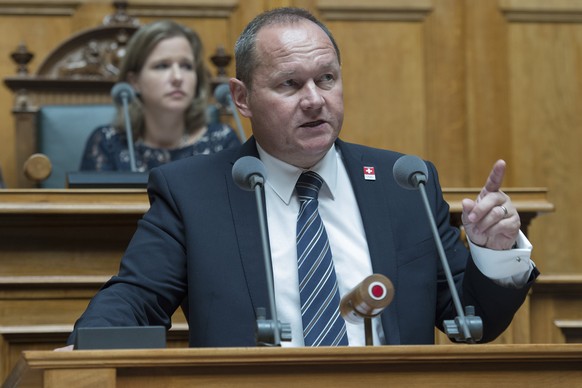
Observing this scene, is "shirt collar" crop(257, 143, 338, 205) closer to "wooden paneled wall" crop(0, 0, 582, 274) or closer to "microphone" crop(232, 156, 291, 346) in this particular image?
"microphone" crop(232, 156, 291, 346)

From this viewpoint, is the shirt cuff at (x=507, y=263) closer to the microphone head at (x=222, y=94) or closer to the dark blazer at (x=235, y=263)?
the dark blazer at (x=235, y=263)

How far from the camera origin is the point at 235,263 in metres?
2.16

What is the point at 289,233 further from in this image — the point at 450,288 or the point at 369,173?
the point at 450,288

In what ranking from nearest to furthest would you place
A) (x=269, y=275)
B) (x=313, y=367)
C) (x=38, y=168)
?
(x=313, y=367) < (x=269, y=275) < (x=38, y=168)

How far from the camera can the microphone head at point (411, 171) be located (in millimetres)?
1946

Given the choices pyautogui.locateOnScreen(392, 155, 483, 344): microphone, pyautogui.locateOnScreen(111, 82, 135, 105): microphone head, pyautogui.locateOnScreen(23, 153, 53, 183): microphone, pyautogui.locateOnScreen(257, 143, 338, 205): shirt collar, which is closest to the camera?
pyautogui.locateOnScreen(392, 155, 483, 344): microphone

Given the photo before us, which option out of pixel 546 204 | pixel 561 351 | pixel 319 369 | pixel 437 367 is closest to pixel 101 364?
pixel 319 369

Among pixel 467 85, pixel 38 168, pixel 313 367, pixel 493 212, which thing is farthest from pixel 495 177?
pixel 467 85

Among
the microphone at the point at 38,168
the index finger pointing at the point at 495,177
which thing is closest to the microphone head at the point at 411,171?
the index finger pointing at the point at 495,177

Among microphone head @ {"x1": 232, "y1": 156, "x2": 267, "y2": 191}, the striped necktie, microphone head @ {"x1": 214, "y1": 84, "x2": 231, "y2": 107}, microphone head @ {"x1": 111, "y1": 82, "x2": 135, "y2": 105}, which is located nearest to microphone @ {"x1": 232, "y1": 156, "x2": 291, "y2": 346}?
microphone head @ {"x1": 232, "y1": 156, "x2": 267, "y2": 191}

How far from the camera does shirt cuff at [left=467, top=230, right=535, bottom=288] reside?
197 centimetres

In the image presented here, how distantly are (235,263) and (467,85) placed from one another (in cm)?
290

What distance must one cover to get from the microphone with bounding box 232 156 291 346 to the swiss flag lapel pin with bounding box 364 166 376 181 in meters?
0.44

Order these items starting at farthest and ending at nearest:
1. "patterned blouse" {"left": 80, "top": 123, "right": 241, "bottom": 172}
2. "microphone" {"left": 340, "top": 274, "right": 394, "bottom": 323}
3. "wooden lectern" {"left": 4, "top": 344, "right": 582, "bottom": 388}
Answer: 1. "patterned blouse" {"left": 80, "top": 123, "right": 241, "bottom": 172}
2. "microphone" {"left": 340, "top": 274, "right": 394, "bottom": 323}
3. "wooden lectern" {"left": 4, "top": 344, "right": 582, "bottom": 388}
